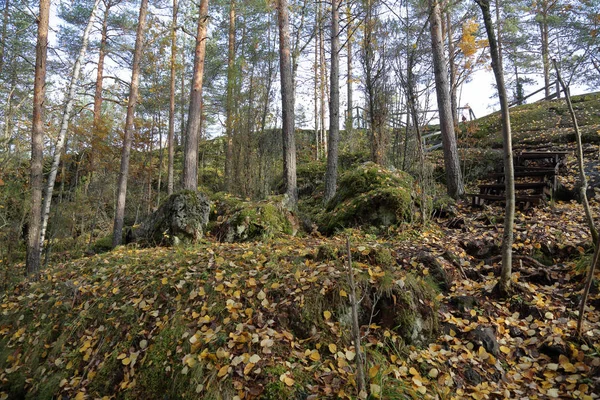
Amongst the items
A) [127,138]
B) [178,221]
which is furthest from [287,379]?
[127,138]

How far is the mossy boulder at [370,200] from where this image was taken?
5535mm

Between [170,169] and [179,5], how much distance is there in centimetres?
665

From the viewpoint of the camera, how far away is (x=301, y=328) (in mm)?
2998

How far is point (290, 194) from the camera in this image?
310 inches

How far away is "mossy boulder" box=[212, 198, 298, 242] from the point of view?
607 centimetres

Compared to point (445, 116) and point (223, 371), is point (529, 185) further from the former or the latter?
point (223, 371)

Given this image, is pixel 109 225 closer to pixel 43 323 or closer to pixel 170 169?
pixel 170 169

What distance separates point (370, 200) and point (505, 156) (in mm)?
2648

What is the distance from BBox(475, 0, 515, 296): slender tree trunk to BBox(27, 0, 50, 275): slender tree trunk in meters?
7.50

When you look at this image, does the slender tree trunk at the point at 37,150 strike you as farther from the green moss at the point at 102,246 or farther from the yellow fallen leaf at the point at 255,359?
the yellow fallen leaf at the point at 255,359

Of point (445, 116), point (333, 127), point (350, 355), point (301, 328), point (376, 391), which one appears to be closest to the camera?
point (376, 391)

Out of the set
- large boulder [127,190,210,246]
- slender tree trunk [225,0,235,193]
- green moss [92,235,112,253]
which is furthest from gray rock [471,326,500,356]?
green moss [92,235,112,253]

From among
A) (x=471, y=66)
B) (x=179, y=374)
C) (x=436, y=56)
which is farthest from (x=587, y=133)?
(x=179, y=374)

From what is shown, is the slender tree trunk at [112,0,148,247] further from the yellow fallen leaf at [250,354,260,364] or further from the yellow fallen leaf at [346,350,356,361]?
the yellow fallen leaf at [346,350,356,361]
